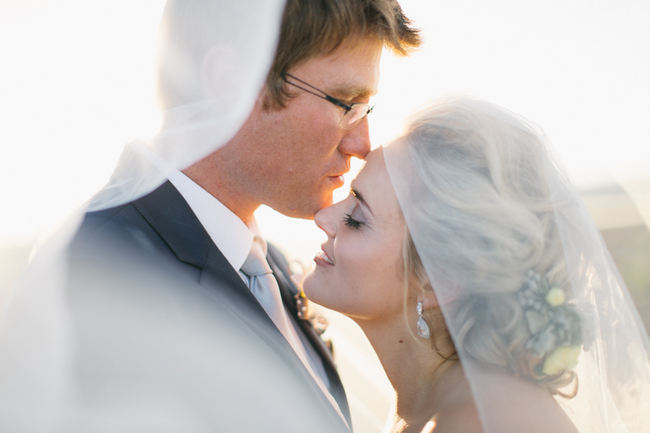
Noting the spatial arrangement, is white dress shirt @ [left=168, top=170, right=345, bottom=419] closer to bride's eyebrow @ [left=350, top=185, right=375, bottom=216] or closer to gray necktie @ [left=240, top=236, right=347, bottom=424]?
gray necktie @ [left=240, top=236, right=347, bottom=424]

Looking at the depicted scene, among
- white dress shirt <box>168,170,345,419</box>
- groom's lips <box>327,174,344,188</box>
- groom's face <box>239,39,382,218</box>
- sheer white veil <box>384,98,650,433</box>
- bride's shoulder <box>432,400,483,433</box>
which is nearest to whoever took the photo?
bride's shoulder <box>432,400,483,433</box>

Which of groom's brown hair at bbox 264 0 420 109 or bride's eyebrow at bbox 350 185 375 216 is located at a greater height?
groom's brown hair at bbox 264 0 420 109

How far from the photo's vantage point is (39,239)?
248 centimetres

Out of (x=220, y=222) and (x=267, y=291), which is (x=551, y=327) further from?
(x=220, y=222)

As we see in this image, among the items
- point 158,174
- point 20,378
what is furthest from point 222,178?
point 20,378

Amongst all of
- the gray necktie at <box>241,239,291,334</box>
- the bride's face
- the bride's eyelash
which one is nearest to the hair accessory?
the bride's face

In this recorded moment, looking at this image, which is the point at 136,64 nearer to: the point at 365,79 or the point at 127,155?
the point at 127,155

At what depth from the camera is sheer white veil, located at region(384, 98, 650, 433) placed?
7.70ft

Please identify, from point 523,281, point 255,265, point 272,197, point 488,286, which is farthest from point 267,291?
point 523,281

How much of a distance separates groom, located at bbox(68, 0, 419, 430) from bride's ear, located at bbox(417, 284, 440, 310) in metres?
0.60

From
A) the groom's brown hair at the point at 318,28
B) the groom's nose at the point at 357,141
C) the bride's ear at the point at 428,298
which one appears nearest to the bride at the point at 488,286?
the bride's ear at the point at 428,298

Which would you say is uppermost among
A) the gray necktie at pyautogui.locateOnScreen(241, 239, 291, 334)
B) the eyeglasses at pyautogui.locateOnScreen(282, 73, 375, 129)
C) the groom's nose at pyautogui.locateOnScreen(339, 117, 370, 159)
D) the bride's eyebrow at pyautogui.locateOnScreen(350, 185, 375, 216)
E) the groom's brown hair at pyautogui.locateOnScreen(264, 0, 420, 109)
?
the groom's brown hair at pyautogui.locateOnScreen(264, 0, 420, 109)

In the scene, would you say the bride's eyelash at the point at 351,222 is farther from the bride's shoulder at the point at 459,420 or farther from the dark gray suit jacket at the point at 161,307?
the bride's shoulder at the point at 459,420

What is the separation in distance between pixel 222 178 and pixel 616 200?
2.06 metres
